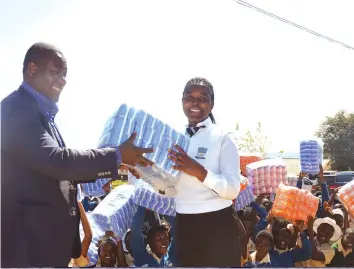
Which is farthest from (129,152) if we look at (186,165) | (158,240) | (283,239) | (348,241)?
(348,241)

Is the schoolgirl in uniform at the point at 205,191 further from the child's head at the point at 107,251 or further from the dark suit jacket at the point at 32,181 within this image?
the child's head at the point at 107,251

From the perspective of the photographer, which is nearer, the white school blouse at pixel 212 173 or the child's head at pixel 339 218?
the white school blouse at pixel 212 173

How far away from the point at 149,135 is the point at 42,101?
732 mm

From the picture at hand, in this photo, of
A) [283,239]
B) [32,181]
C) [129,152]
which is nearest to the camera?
[32,181]

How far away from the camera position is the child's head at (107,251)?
4223mm

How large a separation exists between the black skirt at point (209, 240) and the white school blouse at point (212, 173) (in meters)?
0.05

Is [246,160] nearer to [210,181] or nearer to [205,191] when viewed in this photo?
[205,191]

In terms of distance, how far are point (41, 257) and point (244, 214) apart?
3.94 metres

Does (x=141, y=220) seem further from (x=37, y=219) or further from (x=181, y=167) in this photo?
(x=37, y=219)

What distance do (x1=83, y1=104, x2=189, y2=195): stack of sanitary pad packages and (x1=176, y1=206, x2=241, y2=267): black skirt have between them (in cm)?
26

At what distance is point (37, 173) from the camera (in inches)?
77.5

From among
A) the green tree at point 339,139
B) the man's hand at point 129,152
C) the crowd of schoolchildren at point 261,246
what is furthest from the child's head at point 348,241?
the green tree at point 339,139

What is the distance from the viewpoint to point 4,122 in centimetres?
193

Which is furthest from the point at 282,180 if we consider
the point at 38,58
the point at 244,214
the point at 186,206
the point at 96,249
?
the point at 38,58
